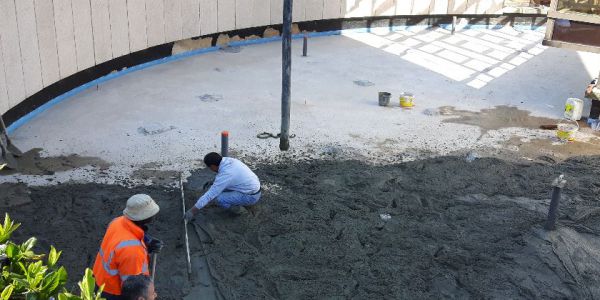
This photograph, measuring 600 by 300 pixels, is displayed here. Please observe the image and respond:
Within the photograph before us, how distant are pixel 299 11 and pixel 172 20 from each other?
500 cm

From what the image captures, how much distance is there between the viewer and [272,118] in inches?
537

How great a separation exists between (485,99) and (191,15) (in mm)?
8215

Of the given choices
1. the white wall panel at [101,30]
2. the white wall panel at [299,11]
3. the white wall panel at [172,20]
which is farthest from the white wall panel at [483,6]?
the white wall panel at [101,30]

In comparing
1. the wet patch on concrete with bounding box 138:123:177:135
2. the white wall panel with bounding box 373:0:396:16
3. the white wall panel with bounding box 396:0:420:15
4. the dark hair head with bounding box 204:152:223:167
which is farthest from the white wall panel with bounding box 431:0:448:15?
the dark hair head with bounding box 204:152:223:167

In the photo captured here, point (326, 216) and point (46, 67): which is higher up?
point (46, 67)

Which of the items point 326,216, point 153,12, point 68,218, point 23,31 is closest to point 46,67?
point 23,31

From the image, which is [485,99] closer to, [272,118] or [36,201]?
[272,118]

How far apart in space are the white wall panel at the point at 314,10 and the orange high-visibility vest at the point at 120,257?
51.8ft

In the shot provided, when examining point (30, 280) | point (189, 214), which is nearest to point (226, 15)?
point (189, 214)

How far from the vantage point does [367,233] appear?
9.20 meters

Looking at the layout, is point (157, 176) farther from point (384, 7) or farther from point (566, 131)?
point (384, 7)

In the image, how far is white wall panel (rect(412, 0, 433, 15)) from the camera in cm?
2286

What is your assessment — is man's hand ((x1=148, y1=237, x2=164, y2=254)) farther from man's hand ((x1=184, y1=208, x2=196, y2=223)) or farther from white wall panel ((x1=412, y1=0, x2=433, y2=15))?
white wall panel ((x1=412, y1=0, x2=433, y2=15))

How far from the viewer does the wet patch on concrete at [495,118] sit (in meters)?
14.1
